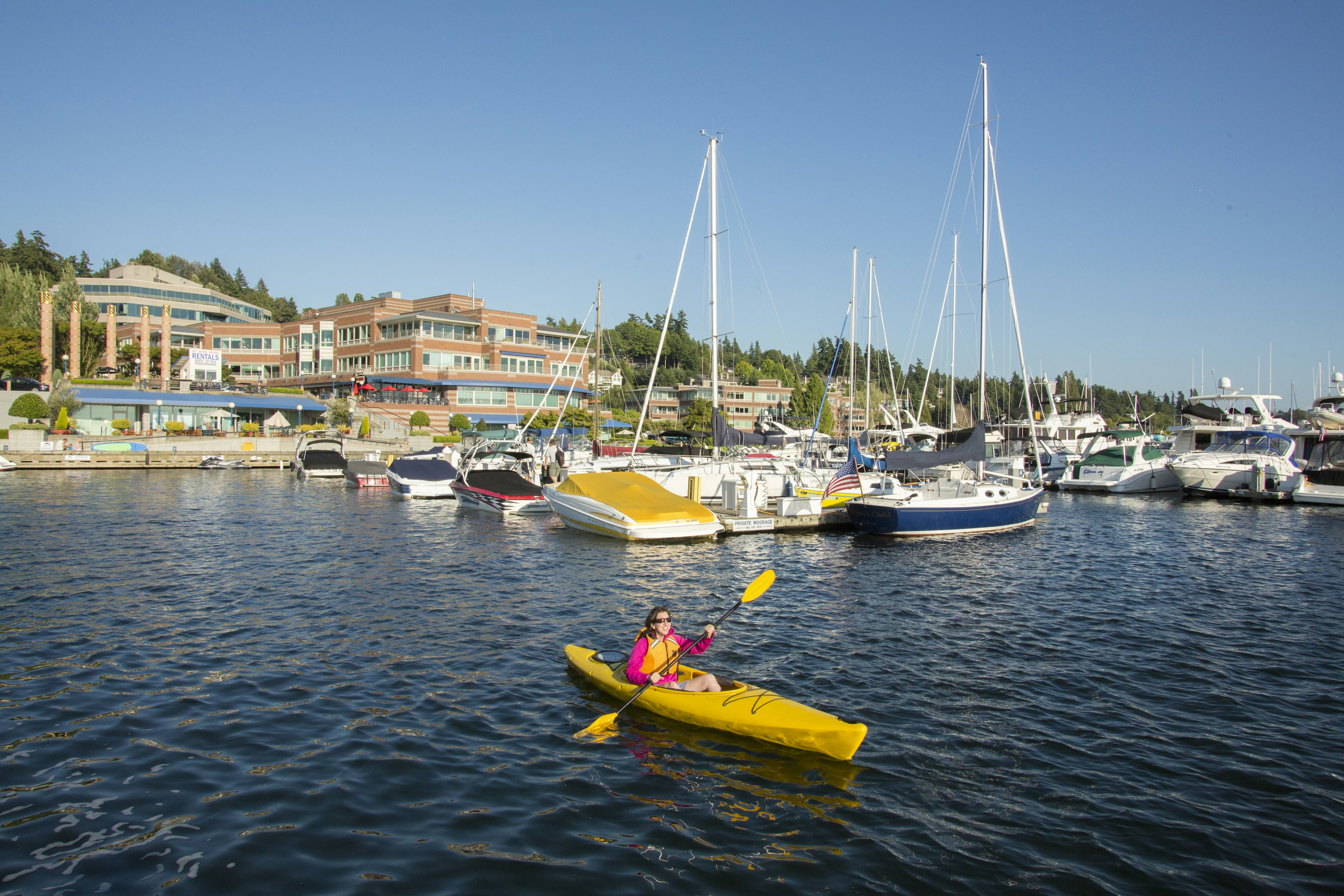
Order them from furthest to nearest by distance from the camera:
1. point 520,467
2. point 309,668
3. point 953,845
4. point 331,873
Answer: point 520,467
point 309,668
point 953,845
point 331,873

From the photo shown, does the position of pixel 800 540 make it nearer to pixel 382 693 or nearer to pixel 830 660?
pixel 830 660

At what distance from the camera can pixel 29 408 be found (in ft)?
200

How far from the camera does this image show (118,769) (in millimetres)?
9273

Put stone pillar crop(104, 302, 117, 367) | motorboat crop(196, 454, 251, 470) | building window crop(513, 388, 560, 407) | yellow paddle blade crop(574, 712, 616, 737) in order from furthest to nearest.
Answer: building window crop(513, 388, 560, 407), stone pillar crop(104, 302, 117, 367), motorboat crop(196, 454, 251, 470), yellow paddle blade crop(574, 712, 616, 737)

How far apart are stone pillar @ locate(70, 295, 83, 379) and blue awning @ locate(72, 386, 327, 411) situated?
1018 centimetres

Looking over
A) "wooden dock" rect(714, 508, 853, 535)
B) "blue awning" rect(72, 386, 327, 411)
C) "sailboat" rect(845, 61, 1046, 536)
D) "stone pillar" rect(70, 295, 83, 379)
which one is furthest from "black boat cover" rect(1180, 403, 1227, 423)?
"stone pillar" rect(70, 295, 83, 379)

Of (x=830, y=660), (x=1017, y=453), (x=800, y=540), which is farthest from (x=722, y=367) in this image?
(x=830, y=660)

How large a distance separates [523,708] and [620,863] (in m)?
4.06

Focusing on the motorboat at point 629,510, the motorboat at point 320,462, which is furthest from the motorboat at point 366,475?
the motorboat at point 629,510

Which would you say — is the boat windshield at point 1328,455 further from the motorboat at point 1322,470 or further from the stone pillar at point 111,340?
the stone pillar at point 111,340

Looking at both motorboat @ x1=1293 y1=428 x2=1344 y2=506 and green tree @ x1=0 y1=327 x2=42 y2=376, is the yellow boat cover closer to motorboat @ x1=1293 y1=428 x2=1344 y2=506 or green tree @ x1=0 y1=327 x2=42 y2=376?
motorboat @ x1=1293 y1=428 x2=1344 y2=506

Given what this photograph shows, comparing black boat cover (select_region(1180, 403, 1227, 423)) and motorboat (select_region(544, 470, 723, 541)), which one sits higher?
black boat cover (select_region(1180, 403, 1227, 423))

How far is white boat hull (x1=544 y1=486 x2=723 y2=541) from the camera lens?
83.7 ft

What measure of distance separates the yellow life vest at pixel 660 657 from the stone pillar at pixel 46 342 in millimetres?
84289
